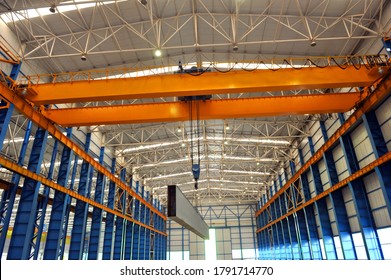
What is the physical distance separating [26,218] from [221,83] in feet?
34.0

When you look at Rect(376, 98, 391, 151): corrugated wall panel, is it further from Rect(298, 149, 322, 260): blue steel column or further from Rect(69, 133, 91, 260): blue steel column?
Rect(69, 133, 91, 260): blue steel column

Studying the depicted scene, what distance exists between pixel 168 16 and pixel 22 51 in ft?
27.9

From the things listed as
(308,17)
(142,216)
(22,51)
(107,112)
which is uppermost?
(308,17)

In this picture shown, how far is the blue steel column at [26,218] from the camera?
37.0ft

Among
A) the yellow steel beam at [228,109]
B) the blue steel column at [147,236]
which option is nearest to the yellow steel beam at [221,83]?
the yellow steel beam at [228,109]

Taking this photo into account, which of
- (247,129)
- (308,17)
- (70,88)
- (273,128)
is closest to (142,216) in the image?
(247,129)

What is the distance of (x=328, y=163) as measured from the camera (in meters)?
17.9

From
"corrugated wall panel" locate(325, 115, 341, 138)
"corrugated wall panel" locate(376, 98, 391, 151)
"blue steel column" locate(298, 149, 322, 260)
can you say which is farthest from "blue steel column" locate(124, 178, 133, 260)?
"corrugated wall panel" locate(376, 98, 391, 151)

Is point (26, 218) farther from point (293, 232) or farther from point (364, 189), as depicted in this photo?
point (293, 232)

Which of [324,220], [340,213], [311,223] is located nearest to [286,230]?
[311,223]

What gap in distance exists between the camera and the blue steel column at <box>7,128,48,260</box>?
37.0ft

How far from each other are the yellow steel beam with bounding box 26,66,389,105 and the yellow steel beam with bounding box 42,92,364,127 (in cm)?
181

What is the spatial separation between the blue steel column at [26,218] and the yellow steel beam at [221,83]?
10.5 feet

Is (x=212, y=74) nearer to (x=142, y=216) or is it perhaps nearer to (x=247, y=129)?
(x=247, y=129)
